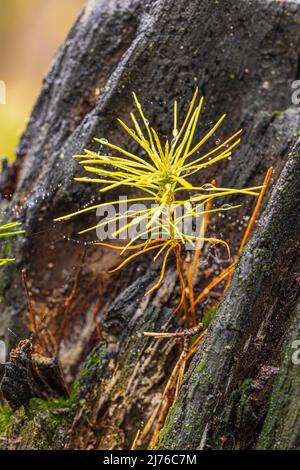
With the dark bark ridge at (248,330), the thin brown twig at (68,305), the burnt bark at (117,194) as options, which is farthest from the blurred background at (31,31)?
Result: the dark bark ridge at (248,330)

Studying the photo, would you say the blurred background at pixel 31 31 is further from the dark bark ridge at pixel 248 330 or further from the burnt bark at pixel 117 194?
the dark bark ridge at pixel 248 330

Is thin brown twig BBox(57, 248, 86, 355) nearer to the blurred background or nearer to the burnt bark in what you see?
the burnt bark

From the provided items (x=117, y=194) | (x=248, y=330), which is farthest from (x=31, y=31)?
(x=248, y=330)

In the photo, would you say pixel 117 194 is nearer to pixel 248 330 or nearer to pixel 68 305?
pixel 68 305

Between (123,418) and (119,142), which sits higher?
(119,142)

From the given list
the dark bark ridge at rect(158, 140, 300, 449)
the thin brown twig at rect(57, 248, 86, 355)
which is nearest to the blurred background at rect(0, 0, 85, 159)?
the thin brown twig at rect(57, 248, 86, 355)

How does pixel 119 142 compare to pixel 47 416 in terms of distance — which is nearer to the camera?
pixel 47 416

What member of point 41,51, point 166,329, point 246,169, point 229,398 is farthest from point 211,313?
point 41,51

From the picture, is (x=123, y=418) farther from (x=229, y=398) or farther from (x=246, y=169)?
(x=246, y=169)
